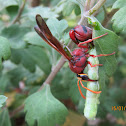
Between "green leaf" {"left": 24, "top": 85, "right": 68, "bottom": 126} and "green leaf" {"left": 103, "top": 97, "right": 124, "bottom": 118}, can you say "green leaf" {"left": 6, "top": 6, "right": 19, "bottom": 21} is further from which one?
"green leaf" {"left": 103, "top": 97, "right": 124, "bottom": 118}

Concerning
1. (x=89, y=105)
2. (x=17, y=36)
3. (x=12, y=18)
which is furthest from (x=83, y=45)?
(x=12, y=18)

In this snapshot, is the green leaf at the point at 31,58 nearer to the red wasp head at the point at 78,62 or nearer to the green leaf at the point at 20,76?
the green leaf at the point at 20,76

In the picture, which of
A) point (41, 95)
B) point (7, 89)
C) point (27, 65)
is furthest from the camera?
point (7, 89)

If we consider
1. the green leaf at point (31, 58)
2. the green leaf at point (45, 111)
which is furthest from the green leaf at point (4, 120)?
the green leaf at point (31, 58)

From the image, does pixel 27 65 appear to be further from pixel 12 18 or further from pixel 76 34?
pixel 76 34

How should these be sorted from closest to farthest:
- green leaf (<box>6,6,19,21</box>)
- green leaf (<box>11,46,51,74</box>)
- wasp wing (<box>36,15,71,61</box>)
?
wasp wing (<box>36,15,71,61</box>)
green leaf (<box>11,46,51,74</box>)
green leaf (<box>6,6,19,21</box>)

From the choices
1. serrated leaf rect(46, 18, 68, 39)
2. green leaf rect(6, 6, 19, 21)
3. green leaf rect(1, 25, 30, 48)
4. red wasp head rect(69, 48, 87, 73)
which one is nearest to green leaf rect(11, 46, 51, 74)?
green leaf rect(1, 25, 30, 48)
